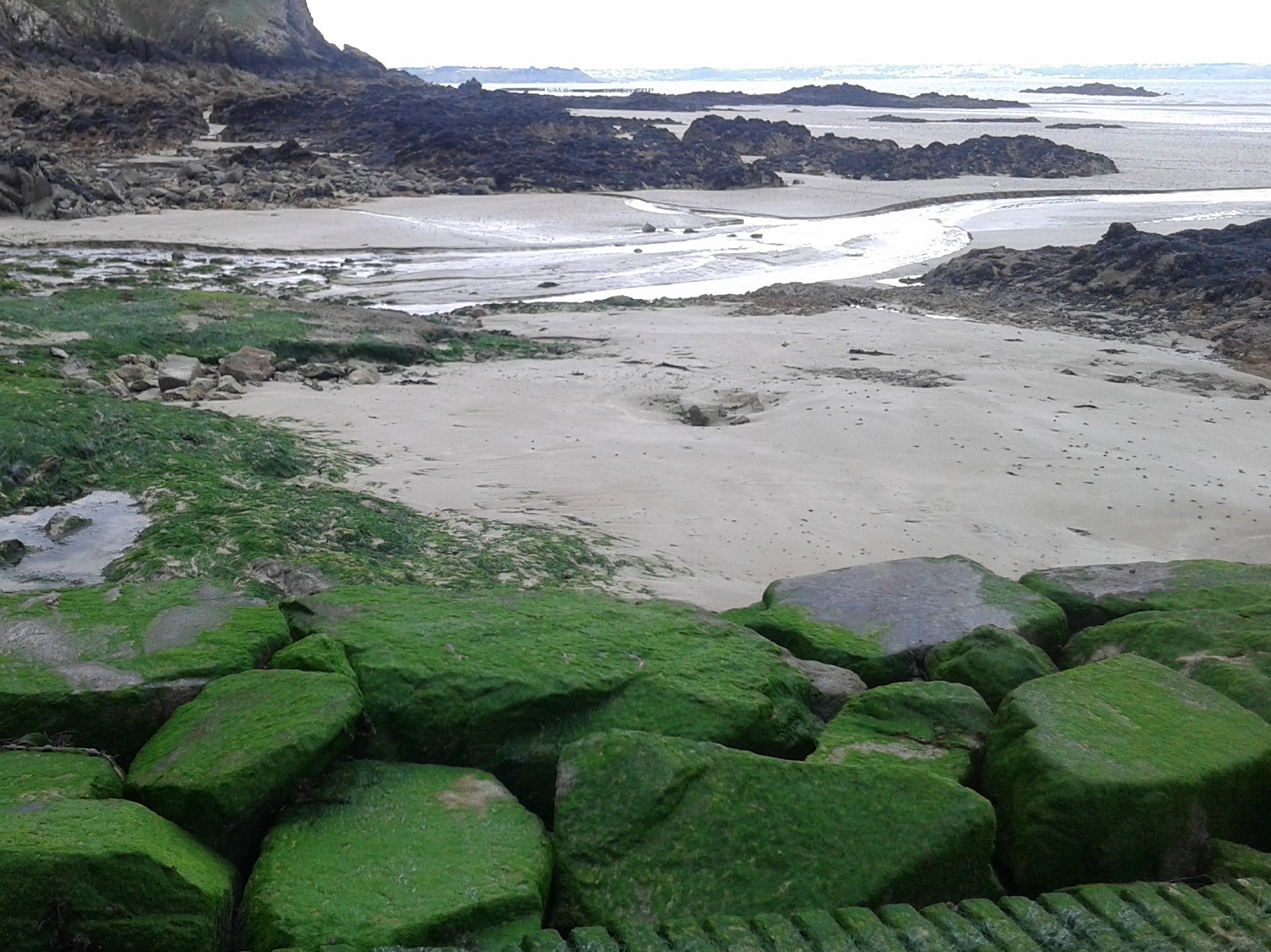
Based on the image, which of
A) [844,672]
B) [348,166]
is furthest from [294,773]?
[348,166]

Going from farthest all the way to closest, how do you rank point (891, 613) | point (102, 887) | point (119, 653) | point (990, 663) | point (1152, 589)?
1. point (1152, 589)
2. point (891, 613)
3. point (990, 663)
4. point (119, 653)
5. point (102, 887)

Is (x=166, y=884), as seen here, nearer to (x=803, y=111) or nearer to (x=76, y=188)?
(x=76, y=188)

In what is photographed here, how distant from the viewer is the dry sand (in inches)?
231

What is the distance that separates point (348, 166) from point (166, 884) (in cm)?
2745

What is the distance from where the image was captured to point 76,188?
19.8m

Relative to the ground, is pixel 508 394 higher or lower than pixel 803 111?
lower

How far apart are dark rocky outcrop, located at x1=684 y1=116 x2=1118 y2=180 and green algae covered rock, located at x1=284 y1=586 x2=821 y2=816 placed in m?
29.6

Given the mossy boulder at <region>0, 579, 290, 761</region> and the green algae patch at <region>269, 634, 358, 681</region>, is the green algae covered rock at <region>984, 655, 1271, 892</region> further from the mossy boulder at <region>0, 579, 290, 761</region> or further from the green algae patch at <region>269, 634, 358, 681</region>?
the mossy boulder at <region>0, 579, 290, 761</region>

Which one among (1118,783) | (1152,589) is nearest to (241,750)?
(1118,783)

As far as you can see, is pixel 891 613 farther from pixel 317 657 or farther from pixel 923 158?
pixel 923 158

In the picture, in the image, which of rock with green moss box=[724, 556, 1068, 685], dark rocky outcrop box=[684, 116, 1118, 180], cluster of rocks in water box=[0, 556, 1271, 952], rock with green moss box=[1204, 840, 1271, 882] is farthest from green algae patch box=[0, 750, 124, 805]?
dark rocky outcrop box=[684, 116, 1118, 180]

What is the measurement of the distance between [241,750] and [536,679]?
850 mm

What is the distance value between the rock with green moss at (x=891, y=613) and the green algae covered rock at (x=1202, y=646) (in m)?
0.20

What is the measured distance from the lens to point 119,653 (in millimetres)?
3240
